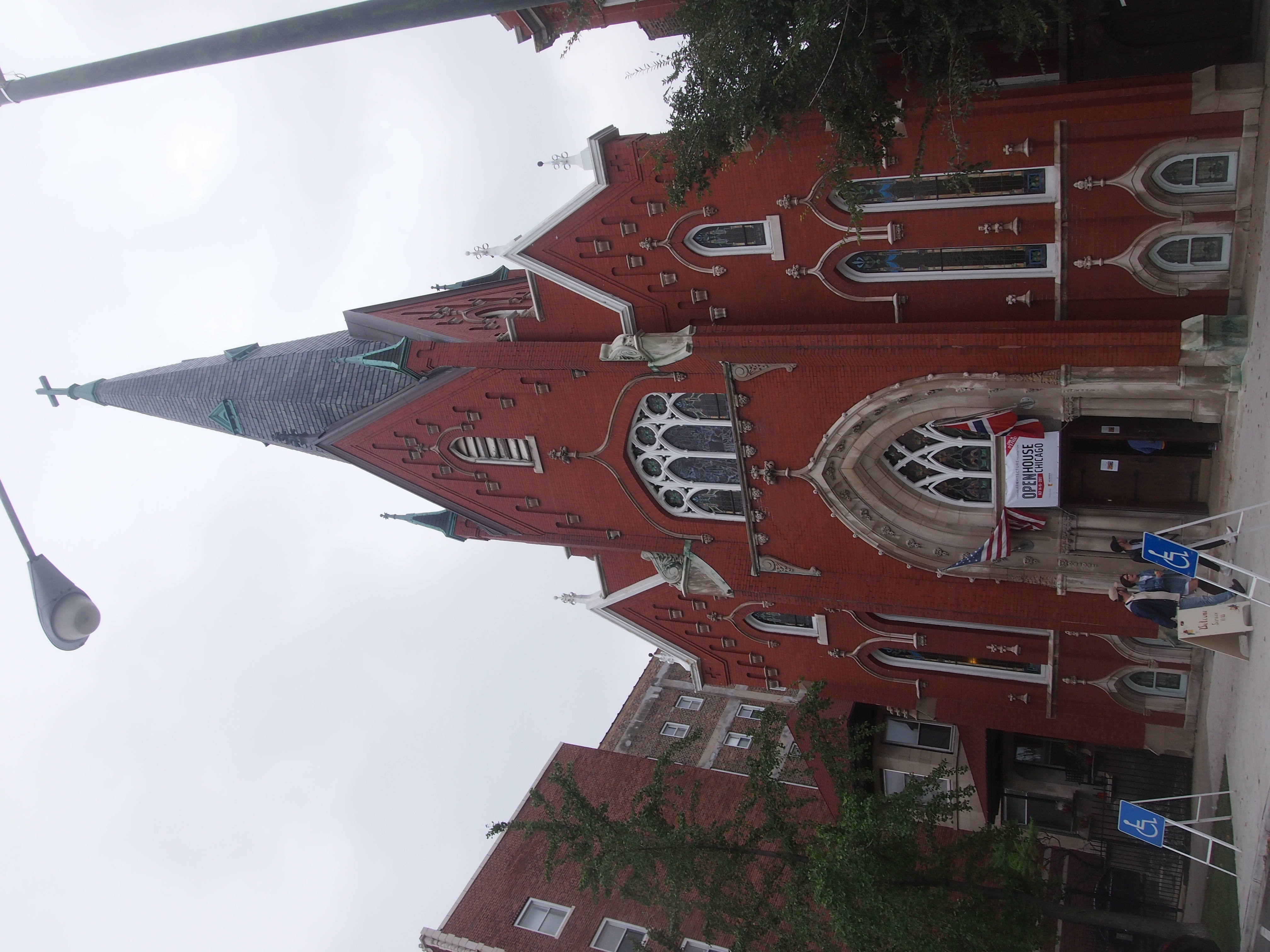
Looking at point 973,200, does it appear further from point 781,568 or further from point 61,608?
point 61,608

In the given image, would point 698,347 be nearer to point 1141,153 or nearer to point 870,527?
point 870,527

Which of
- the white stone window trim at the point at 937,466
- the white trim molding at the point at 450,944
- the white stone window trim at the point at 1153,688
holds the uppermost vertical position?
the white stone window trim at the point at 937,466

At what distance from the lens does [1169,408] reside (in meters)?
14.2

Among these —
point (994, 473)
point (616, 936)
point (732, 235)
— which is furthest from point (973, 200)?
point (616, 936)

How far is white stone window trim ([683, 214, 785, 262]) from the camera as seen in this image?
16.3 metres

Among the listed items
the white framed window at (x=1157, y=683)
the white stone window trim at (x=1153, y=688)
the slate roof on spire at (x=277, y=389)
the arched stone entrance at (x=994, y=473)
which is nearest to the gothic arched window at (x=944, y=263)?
the arched stone entrance at (x=994, y=473)

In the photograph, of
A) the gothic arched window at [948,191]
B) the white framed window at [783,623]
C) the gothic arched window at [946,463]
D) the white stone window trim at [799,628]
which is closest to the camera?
the gothic arched window at [948,191]

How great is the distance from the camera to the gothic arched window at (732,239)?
16.5m

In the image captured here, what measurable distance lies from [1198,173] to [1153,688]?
433 inches

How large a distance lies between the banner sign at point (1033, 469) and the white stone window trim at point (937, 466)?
52cm

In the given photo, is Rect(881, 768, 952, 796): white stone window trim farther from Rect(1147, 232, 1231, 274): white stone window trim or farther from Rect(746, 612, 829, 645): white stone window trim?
Rect(1147, 232, 1231, 274): white stone window trim

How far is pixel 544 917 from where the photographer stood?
2408 centimetres

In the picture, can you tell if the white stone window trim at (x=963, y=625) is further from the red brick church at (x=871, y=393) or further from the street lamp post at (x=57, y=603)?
the street lamp post at (x=57, y=603)

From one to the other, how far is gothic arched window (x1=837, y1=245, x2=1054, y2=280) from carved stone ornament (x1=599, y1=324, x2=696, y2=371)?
10.4 feet
